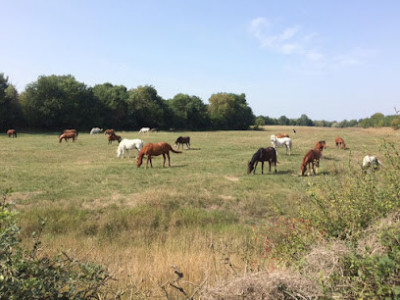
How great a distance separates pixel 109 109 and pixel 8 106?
1996 centimetres

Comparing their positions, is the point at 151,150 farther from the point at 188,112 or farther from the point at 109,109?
the point at 188,112

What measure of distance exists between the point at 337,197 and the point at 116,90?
7071 cm

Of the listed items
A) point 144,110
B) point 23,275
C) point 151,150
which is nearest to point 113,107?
point 144,110

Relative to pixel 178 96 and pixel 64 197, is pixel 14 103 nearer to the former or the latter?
pixel 178 96

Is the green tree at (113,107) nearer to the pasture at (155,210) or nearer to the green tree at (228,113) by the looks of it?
the green tree at (228,113)

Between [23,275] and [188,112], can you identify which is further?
[188,112]

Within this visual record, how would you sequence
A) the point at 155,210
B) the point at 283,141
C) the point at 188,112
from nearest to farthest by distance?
the point at 155,210, the point at 283,141, the point at 188,112

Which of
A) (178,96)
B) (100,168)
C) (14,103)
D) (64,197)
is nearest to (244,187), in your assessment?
(64,197)

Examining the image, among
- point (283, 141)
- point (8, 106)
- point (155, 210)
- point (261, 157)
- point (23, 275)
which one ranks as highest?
point (8, 106)

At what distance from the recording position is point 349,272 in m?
2.62

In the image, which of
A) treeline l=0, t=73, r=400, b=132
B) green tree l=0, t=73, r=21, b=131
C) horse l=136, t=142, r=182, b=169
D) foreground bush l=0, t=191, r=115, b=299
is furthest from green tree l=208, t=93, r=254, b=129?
foreground bush l=0, t=191, r=115, b=299

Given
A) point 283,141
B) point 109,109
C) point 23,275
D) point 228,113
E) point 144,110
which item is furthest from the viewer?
point 228,113

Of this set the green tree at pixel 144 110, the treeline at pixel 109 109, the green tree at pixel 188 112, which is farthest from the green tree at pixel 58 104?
the green tree at pixel 188 112

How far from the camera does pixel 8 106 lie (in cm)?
5097
